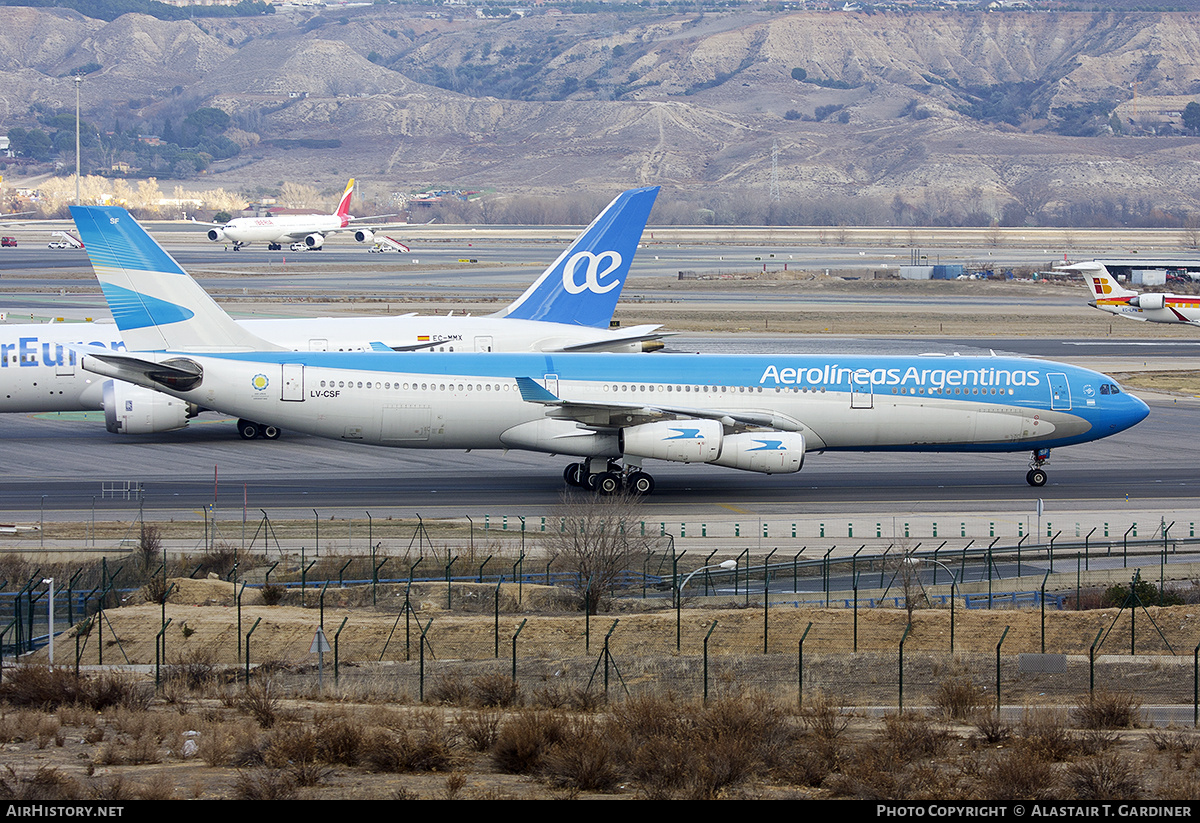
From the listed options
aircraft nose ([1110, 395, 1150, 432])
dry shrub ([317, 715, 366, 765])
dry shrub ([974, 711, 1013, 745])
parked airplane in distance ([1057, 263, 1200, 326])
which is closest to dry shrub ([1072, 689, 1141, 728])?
dry shrub ([974, 711, 1013, 745])

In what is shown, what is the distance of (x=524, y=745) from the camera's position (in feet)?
70.3

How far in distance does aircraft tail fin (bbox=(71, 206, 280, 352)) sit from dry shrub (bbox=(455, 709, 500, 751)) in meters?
28.0

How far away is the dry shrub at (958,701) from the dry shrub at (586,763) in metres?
7.09

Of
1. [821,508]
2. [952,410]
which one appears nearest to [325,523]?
[821,508]

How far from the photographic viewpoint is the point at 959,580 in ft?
119

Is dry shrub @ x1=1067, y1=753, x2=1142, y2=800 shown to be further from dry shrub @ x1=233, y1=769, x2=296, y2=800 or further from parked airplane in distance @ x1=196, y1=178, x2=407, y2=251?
parked airplane in distance @ x1=196, y1=178, x2=407, y2=251

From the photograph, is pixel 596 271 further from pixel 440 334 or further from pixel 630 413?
pixel 630 413

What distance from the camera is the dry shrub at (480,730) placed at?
2250 cm

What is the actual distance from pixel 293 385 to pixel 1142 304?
80.2 m

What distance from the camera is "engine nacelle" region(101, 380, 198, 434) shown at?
53281 mm

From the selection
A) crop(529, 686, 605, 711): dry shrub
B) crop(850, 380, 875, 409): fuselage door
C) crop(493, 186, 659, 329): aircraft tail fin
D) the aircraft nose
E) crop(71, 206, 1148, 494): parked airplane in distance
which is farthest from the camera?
crop(493, 186, 659, 329): aircraft tail fin

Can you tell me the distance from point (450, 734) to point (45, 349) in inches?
1511

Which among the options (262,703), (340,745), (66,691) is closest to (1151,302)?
(262,703)
